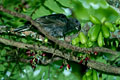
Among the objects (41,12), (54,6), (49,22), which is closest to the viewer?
(54,6)

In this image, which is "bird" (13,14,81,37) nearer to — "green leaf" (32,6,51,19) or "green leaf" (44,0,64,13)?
Answer: "green leaf" (32,6,51,19)

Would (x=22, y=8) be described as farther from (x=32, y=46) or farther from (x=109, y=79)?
(x=109, y=79)

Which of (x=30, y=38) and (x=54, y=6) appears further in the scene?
(x=30, y=38)

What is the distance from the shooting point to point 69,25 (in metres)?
2.68

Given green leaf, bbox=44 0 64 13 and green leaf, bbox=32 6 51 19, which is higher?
green leaf, bbox=44 0 64 13

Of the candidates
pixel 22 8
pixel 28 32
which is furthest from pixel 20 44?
pixel 22 8

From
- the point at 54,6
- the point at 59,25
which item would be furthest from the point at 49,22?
the point at 54,6

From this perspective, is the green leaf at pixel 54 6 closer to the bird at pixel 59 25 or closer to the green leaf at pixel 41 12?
the green leaf at pixel 41 12

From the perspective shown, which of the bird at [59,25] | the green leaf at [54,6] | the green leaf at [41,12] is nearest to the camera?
the green leaf at [54,6]

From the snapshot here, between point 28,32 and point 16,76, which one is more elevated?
point 28,32

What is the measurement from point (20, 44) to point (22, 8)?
1.27 metres

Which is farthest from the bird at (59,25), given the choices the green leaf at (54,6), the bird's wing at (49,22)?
the green leaf at (54,6)

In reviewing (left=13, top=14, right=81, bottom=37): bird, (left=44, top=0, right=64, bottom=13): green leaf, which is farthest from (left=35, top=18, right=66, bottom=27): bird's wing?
(left=44, top=0, right=64, bottom=13): green leaf

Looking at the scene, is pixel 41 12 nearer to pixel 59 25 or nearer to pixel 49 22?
pixel 49 22
